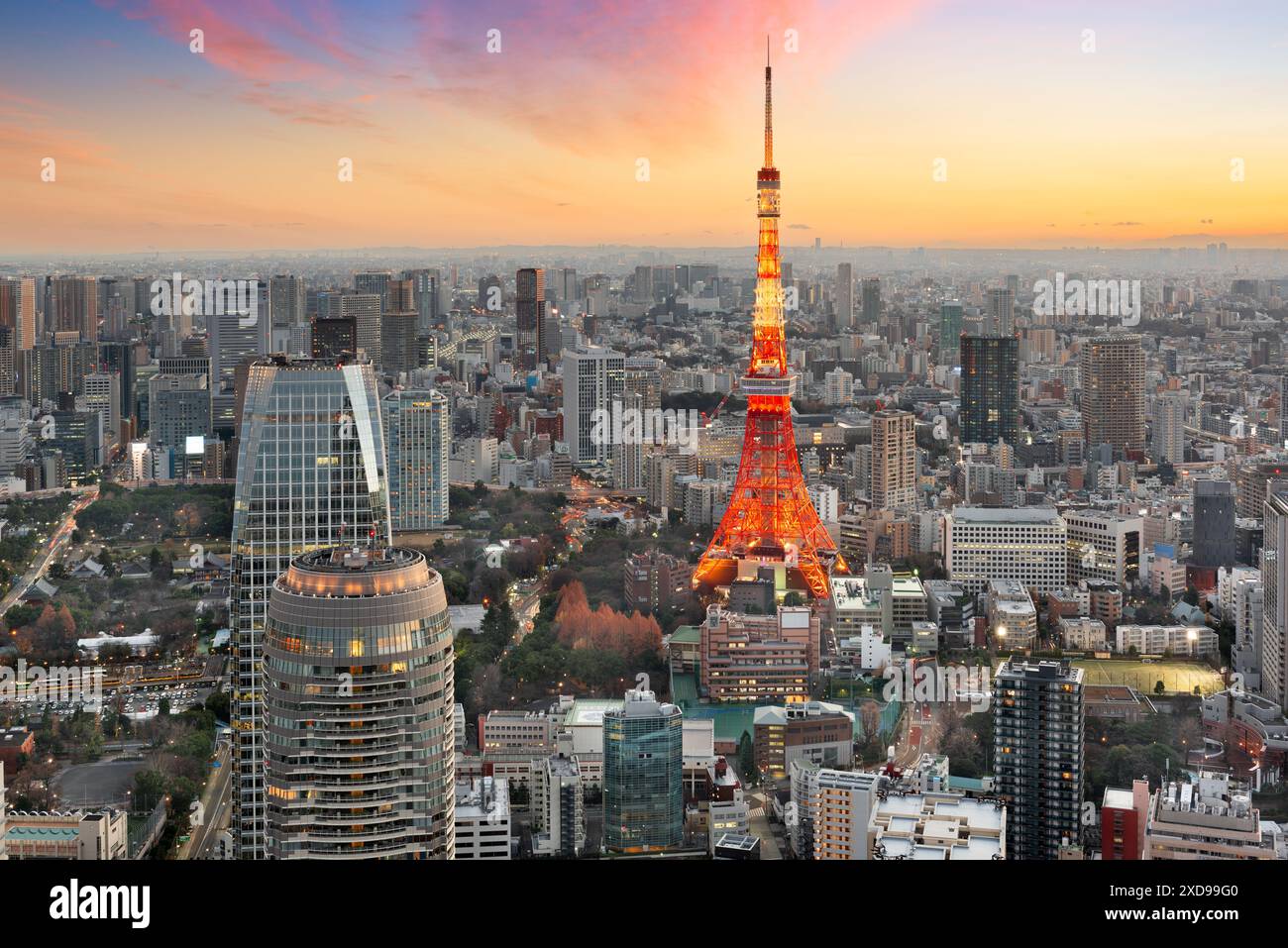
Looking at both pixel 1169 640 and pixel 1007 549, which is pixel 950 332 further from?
pixel 1169 640

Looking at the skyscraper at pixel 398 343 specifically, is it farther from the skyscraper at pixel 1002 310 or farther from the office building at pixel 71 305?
the skyscraper at pixel 1002 310

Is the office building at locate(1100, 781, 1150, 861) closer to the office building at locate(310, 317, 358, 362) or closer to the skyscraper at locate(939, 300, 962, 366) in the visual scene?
the office building at locate(310, 317, 358, 362)

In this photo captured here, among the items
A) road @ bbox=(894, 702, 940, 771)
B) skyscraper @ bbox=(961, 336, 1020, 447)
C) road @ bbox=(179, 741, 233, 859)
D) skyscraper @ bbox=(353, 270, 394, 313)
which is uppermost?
skyscraper @ bbox=(353, 270, 394, 313)

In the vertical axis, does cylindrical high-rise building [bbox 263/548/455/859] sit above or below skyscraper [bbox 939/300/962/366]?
below

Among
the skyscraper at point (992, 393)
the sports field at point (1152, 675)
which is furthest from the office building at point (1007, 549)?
the skyscraper at point (992, 393)

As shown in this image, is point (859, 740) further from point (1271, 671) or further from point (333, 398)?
point (333, 398)

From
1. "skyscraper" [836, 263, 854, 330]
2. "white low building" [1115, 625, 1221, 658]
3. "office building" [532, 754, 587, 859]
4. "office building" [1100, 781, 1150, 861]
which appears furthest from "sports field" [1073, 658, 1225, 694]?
"skyscraper" [836, 263, 854, 330]
